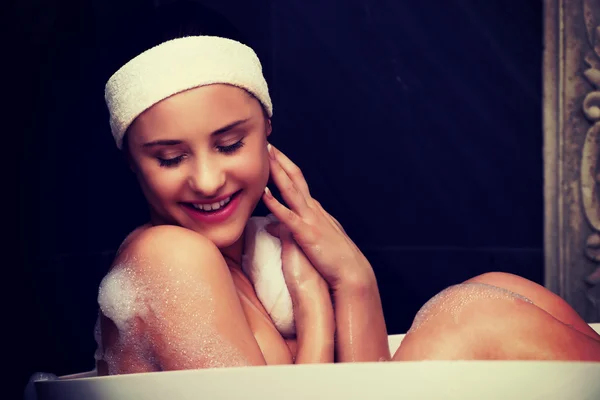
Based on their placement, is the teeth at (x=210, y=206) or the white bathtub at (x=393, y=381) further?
the teeth at (x=210, y=206)

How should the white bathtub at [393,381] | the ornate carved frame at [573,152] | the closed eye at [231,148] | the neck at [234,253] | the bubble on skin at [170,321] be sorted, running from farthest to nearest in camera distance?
the ornate carved frame at [573,152], the neck at [234,253], the closed eye at [231,148], the bubble on skin at [170,321], the white bathtub at [393,381]

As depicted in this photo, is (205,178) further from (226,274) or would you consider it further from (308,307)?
(308,307)

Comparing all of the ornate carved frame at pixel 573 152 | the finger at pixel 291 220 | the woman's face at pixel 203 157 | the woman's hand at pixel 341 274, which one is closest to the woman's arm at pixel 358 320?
the woman's hand at pixel 341 274

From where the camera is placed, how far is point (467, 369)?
0.99 meters

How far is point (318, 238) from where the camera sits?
4.38ft

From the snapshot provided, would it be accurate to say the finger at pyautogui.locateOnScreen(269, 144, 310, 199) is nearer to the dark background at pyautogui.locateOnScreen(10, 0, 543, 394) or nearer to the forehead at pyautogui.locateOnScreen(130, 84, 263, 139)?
the forehead at pyautogui.locateOnScreen(130, 84, 263, 139)

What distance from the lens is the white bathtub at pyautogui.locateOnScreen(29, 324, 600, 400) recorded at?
98 centimetres

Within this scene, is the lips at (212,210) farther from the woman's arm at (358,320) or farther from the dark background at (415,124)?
the dark background at (415,124)

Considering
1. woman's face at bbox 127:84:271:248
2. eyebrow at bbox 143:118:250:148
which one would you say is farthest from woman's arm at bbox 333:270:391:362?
eyebrow at bbox 143:118:250:148

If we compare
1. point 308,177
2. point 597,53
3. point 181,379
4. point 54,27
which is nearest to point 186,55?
point 181,379

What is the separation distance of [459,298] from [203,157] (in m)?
0.45

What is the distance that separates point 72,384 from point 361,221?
58.6 inches

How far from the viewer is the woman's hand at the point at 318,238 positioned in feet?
4.34

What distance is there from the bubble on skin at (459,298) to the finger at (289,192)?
0.85 ft
